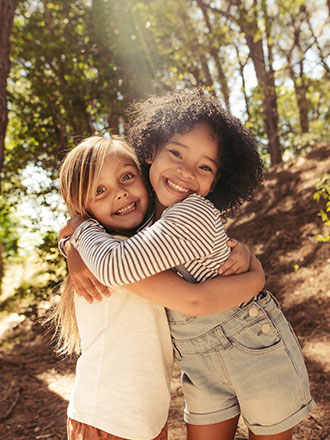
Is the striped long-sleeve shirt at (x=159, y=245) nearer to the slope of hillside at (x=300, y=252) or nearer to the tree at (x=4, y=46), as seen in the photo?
the slope of hillside at (x=300, y=252)

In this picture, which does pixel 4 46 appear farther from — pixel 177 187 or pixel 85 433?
pixel 85 433

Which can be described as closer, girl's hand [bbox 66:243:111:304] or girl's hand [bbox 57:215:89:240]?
girl's hand [bbox 66:243:111:304]

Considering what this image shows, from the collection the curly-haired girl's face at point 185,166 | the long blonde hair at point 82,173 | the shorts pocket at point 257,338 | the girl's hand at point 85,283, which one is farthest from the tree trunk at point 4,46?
the shorts pocket at point 257,338

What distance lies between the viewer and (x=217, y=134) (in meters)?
1.82

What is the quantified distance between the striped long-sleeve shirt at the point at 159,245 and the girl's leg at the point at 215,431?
2.55ft

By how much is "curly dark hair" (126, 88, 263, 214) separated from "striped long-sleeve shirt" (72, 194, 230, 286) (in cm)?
43

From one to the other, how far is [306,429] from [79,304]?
75.2 inches

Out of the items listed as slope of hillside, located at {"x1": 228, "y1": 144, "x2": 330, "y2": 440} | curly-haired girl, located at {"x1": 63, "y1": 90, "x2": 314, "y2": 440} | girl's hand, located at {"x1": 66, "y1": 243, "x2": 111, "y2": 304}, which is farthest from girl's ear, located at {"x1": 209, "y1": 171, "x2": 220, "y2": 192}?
A: slope of hillside, located at {"x1": 228, "y1": 144, "x2": 330, "y2": 440}

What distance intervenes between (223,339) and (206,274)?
0.27m

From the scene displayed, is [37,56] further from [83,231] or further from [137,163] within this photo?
[83,231]

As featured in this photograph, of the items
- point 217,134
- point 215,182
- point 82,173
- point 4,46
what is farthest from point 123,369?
point 4,46

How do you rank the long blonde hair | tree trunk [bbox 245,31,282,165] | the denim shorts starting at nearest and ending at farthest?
the denim shorts < the long blonde hair < tree trunk [bbox 245,31,282,165]

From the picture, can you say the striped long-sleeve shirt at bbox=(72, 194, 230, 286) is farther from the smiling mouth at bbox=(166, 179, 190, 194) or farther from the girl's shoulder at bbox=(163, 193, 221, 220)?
the smiling mouth at bbox=(166, 179, 190, 194)

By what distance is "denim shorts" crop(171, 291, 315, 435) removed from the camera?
159cm
